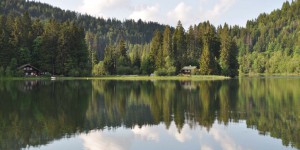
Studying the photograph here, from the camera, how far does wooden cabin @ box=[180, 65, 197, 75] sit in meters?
130

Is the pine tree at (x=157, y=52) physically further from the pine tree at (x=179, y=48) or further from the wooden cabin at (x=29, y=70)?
the wooden cabin at (x=29, y=70)

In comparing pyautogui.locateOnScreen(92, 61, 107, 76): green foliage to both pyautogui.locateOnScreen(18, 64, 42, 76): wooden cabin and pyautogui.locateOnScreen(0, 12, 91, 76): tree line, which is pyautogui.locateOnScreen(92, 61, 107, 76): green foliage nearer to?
pyautogui.locateOnScreen(0, 12, 91, 76): tree line

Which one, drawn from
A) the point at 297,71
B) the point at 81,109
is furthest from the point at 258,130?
the point at 297,71

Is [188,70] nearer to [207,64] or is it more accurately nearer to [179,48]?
[207,64]

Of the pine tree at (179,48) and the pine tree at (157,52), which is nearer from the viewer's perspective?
the pine tree at (157,52)

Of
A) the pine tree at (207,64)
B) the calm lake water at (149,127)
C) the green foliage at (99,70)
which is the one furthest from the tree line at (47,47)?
the calm lake water at (149,127)

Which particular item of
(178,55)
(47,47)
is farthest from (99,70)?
(178,55)

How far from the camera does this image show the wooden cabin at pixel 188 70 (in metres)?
130

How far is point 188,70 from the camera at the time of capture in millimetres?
132375

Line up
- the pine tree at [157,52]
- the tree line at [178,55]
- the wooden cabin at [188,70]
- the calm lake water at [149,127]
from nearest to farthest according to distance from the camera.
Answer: the calm lake water at [149,127], the wooden cabin at [188,70], the tree line at [178,55], the pine tree at [157,52]

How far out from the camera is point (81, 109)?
35.9m

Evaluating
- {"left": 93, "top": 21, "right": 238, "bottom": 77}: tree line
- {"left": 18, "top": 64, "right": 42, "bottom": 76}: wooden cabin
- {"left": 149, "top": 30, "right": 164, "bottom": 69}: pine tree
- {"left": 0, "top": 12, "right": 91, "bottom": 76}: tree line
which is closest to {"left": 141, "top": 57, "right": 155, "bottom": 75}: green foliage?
{"left": 93, "top": 21, "right": 238, "bottom": 77}: tree line

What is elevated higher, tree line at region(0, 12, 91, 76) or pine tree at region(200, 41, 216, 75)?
tree line at region(0, 12, 91, 76)

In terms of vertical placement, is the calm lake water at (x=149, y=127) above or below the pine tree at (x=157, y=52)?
below
